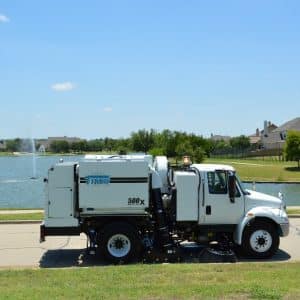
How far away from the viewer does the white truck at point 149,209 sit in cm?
1301

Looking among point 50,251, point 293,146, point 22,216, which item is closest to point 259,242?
point 50,251

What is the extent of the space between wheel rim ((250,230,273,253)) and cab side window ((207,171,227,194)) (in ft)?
3.86

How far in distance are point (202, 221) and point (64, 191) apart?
3134 millimetres

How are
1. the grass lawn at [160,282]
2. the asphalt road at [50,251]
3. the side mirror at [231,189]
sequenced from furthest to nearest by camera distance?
the side mirror at [231,189]
the asphalt road at [50,251]
the grass lawn at [160,282]

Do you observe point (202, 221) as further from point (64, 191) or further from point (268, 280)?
point (268, 280)

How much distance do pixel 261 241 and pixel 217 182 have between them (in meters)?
1.63

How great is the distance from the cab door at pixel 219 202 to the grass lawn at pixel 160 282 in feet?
7.56

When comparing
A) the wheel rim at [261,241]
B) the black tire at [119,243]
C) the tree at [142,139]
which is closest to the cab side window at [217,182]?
the wheel rim at [261,241]

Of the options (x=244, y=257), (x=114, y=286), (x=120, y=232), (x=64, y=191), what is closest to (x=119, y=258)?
(x=120, y=232)

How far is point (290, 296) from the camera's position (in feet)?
25.8

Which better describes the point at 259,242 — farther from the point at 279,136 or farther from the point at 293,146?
the point at 279,136

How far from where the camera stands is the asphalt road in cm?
1326

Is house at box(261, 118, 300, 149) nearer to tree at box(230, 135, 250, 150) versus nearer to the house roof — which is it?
the house roof

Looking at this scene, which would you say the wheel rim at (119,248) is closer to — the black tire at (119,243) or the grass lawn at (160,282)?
the black tire at (119,243)
